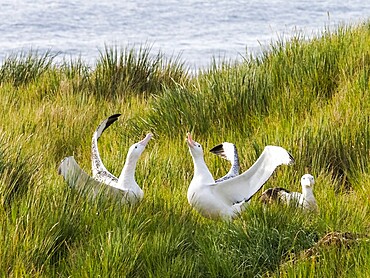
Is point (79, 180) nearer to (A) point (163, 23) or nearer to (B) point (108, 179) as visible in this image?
(B) point (108, 179)

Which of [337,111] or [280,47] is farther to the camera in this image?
[280,47]

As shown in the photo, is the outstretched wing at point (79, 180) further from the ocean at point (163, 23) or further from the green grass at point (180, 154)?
the ocean at point (163, 23)

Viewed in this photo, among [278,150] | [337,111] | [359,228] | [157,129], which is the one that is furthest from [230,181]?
[157,129]

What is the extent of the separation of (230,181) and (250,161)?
0.69 m

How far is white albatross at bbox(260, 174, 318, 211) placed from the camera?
3.63m

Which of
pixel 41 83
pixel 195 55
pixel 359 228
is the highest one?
pixel 359 228

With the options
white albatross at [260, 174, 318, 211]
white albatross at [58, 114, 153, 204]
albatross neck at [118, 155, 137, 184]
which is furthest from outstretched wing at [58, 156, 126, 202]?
white albatross at [260, 174, 318, 211]

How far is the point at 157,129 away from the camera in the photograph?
525 cm

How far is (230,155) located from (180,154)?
0.50 meters

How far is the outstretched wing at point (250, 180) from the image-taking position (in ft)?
12.2

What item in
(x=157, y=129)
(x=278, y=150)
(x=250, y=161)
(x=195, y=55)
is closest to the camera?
(x=278, y=150)

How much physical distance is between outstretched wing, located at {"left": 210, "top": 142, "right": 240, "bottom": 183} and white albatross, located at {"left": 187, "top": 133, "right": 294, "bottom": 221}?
0.43 ft

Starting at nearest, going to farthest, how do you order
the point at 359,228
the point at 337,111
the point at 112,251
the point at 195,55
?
1. the point at 112,251
2. the point at 359,228
3. the point at 337,111
4. the point at 195,55

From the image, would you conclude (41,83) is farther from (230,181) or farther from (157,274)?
(157,274)
